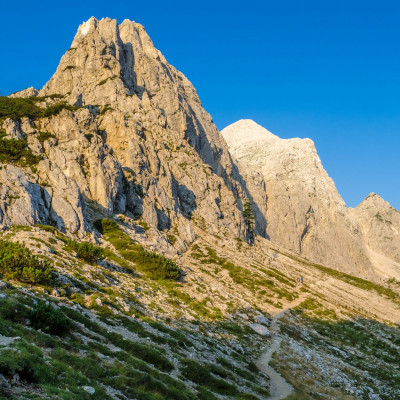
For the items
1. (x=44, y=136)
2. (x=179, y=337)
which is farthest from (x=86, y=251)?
(x=44, y=136)

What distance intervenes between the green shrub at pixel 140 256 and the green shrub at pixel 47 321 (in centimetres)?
3143

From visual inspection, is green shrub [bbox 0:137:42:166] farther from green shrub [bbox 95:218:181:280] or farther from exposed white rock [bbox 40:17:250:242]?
green shrub [bbox 95:218:181:280]

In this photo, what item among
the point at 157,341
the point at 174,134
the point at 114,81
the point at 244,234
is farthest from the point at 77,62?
the point at 157,341

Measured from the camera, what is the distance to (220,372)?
24.8 m

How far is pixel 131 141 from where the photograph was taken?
102 m

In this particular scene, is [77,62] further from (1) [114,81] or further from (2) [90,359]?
(2) [90,359]

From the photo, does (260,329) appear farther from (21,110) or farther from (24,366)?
(21,110)

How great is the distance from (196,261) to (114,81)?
95.6 m

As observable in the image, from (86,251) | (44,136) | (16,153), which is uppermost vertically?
(44,136)

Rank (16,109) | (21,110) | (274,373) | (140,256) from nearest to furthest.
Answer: (274,373) → (140,256) → (21,110) → (16,109)

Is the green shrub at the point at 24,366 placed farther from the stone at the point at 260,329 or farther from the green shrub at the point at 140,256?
the green shrub at the point at 140,256

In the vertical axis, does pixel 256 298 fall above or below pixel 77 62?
below

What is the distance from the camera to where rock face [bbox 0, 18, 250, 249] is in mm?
78188

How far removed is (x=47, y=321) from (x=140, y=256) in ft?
121
